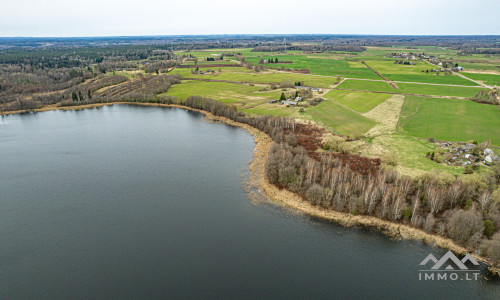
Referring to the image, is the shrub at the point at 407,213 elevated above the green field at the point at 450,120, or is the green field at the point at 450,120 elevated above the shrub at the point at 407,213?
the green field at the point at 450,120

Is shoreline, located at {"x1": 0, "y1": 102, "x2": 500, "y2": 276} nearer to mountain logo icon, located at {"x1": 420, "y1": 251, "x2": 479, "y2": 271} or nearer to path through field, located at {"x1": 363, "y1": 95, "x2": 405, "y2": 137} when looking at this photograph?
mountain logo icon, located at {"x1": 420, "y1": 251, "x2": 479, "y2": 271}

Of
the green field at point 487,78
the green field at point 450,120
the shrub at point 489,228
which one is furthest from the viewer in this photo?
the green field at point 487,78

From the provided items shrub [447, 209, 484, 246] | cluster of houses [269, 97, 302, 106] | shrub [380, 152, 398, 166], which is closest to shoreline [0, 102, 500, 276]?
shrub [447, 209, 484, 246]

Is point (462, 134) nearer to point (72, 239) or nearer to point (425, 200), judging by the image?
point (425, 200)

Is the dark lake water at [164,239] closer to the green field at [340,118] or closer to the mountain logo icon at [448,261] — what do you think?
the mountain logo icon at [448,261]

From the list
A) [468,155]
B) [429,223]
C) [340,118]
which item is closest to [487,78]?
[340,118]

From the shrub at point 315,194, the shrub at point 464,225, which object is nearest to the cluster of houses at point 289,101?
the shrub at point 315,194

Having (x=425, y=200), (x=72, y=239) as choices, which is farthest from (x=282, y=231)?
(x=72, y=239)
